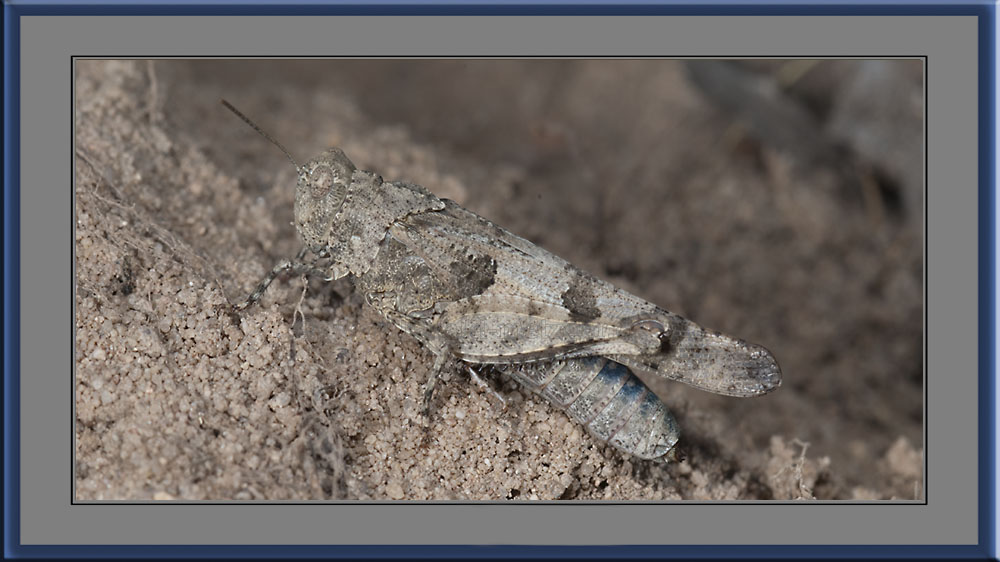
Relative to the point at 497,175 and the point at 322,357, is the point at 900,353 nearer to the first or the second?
the point at 497,175

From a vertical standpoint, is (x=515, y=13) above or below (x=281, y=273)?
above

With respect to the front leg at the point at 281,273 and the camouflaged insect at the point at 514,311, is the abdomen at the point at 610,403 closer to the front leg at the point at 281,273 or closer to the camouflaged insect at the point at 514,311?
the camouflaged insect at the point at 514,311

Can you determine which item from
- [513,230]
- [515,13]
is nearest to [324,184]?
[515,13]

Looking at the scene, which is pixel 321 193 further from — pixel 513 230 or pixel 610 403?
pixel 513 230

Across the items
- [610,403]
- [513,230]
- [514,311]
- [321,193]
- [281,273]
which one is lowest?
[610,403]

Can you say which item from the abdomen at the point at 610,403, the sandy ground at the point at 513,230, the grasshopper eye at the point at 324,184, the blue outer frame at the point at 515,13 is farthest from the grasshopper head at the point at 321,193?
the abdomen at the point at 610,403

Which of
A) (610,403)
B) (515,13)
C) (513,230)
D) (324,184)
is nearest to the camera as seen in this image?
(515,13)
